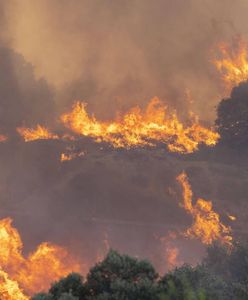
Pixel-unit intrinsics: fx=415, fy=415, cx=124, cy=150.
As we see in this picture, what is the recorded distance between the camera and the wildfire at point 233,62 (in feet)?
243

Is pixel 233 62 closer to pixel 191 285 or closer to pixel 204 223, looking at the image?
pixel 204 223

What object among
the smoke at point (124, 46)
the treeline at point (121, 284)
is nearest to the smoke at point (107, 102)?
the smoke at point (124, 46)

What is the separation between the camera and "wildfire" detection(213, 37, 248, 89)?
74125mm

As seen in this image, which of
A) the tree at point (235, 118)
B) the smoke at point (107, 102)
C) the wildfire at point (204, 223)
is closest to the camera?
the wildfire at point (204, 223)

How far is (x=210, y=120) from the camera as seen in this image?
228 ft

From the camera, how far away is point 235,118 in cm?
5925

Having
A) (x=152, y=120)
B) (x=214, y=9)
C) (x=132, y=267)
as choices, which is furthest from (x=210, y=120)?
(x=132, y=267)

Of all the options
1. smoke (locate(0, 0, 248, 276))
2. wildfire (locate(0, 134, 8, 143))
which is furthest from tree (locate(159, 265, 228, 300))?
wildfire (locate(0, 134, 8, 143))

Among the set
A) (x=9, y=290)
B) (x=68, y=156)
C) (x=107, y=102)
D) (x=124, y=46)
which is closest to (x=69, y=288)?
(x=9, y=290)

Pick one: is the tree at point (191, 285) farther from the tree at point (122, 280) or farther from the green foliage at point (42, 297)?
the green foliage at point (42, 297)

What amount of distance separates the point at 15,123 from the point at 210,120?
31613mm

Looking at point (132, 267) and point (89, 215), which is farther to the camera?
point (89, 215)

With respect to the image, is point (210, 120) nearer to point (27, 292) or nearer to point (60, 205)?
point (60, 205)

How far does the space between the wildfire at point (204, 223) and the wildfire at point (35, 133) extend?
22053 mm
